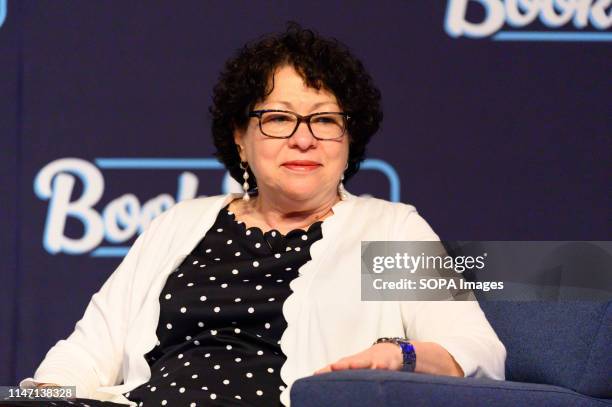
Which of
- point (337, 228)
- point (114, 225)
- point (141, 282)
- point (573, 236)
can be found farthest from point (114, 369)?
point (573, 236)

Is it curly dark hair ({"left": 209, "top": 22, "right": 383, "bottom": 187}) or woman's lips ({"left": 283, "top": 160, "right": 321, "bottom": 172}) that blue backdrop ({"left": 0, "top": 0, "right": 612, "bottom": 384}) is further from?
woman's lips ({"left": 283, "top": 160, "right": 321, "bottom": 172})

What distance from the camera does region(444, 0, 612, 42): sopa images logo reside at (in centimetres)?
400

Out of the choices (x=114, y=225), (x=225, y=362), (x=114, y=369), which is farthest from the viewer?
(x=114, y=225)

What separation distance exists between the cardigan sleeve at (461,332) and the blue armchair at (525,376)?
9 cm

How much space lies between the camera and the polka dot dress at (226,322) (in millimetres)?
2559

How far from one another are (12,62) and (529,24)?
1.75 metres

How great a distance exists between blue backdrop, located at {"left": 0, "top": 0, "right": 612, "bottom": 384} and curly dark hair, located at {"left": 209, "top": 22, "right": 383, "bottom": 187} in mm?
940

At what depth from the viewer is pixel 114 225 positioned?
13.1ft

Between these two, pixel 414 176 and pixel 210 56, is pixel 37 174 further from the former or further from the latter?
pixel 414 176

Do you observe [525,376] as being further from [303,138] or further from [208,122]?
[208,122]

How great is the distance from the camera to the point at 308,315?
266 centimetres

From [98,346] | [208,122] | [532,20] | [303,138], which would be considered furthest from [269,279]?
[532,20]

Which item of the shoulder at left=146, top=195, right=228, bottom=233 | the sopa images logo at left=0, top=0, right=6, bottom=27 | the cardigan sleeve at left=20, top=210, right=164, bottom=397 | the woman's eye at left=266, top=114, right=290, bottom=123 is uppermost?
the sopa images logo at left=0, top=0, right=6, bottom=27

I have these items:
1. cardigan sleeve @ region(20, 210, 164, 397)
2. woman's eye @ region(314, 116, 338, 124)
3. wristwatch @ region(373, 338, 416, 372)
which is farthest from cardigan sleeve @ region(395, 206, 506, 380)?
cardigan sleeve @ region(20, 210, 164, 397)
